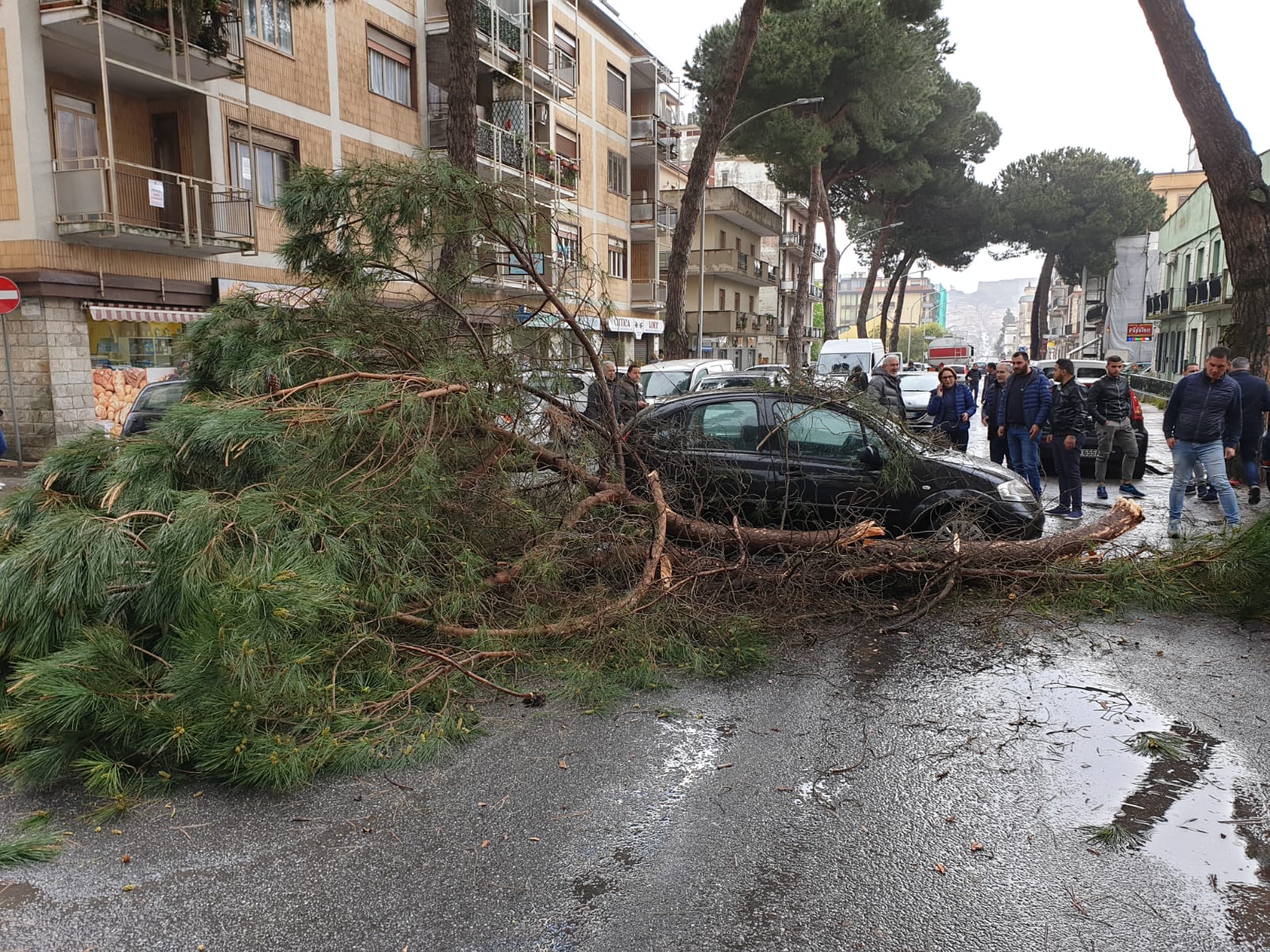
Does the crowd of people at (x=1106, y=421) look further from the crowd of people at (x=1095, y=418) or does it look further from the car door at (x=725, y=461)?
the car door at (x=725, y=461)

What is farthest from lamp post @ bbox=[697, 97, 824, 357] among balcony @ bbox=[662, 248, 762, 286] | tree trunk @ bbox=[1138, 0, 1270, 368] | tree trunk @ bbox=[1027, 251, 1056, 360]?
tree trunk @ bbox=[1027, 251, 1056, 360]

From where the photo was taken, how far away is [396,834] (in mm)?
3510

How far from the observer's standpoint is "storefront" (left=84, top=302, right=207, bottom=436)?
15953 millimetres

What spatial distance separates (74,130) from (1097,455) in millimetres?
18087

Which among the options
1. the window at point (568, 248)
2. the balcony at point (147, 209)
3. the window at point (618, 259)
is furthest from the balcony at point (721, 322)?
the window at point (568, 248)

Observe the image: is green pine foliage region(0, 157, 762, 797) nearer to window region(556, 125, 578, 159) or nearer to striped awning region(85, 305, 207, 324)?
striped awning region(85, 305, 207, 324)

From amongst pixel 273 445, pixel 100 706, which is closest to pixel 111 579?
pixel 100 706

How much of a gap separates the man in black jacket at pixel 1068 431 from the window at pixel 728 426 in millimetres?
4598

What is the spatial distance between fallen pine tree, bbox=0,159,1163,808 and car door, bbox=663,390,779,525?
0.63 feet

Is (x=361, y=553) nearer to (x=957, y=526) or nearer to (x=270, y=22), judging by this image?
(x=957, y=526)

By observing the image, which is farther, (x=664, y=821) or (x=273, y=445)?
(x=273, y=445)

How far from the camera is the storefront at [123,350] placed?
52.3 ft

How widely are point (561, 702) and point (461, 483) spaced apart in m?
1.54

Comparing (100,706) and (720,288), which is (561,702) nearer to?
(100,706)
